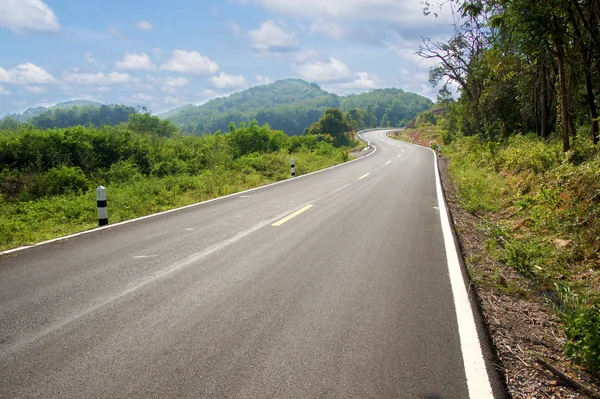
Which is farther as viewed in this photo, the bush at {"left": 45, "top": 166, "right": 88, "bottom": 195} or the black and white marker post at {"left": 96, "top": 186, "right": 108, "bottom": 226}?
the bush at {"left": 45, "top": 166, "right": 88, "bottom": 195}

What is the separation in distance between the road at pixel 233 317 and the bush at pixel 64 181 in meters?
8.28

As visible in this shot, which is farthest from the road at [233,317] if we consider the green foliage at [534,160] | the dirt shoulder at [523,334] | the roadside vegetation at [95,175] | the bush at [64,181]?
the bush at [64,181]

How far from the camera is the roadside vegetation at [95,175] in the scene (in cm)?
1022

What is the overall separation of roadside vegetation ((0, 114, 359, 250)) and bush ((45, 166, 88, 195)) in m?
0.03

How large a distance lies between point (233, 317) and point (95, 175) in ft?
49.3

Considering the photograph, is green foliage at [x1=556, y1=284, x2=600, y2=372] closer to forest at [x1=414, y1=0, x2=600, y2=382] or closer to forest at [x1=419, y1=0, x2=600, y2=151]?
forest at [x1=414, y1=0, x2=600, y2=382]

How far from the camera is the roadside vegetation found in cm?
1022

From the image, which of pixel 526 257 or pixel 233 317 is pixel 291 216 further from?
pixel 233 317

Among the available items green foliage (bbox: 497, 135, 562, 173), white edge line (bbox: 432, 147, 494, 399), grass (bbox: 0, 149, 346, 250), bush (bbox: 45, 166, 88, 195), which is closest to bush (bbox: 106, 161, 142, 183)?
grass (bbox: 0, 149, 346, 250)

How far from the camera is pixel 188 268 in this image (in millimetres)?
5125

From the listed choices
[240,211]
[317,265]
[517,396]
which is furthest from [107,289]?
[240,211]

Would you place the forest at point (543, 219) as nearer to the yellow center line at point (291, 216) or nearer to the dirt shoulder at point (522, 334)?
the dirt shoulder at point (522, 334)

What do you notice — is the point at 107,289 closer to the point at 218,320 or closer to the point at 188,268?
the point at 188,268

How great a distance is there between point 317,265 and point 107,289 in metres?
2.58
